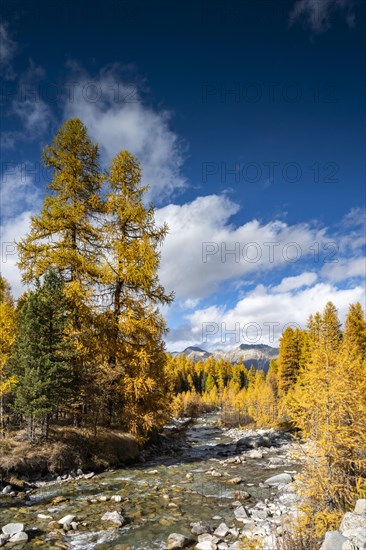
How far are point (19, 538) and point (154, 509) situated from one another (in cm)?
453

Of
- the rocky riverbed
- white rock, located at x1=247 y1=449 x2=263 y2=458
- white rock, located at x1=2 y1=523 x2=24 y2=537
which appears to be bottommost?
white rock, located at x1=247 y1=449 x2=263 y2=458

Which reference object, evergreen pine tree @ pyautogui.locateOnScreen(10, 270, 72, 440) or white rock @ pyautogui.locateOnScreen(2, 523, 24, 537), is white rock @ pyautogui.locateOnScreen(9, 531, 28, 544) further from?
evergreen pine tree @ pyautogui.locateOnScreen(10, 270, 72, 440)

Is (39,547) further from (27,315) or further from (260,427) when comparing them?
(260,427)

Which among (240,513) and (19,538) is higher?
(19,538)

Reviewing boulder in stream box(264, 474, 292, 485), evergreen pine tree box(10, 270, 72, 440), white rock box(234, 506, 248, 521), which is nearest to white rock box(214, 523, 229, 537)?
white rock box(234, 506, 248, 521)

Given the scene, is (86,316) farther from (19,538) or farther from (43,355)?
(19,538)

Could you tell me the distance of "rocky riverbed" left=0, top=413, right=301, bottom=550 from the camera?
30.2 feet

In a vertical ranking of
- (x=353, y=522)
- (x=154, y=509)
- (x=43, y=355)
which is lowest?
(x=154, y=509)

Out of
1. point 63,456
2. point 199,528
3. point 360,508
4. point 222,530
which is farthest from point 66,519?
point 360,508

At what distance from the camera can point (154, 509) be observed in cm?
Answer: 1184

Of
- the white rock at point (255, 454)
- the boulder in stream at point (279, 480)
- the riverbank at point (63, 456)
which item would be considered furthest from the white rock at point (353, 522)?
the white rock at point (255, 454)

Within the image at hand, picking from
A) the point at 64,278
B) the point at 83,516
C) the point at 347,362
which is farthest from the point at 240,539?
the point at 64,278

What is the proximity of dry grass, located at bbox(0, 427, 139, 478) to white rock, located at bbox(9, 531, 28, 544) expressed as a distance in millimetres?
6007

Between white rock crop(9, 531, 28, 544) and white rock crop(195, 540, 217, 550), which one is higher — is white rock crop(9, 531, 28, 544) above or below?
above
